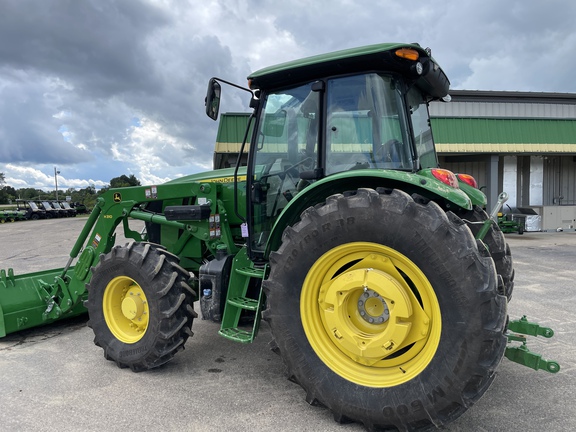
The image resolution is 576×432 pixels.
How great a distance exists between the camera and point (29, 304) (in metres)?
4.52

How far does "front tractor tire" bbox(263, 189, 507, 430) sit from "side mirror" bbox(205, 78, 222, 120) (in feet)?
4.31

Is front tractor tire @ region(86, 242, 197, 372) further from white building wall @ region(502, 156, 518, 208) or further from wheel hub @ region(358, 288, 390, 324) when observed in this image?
white building wall @ region(502, 156, 518, 208)

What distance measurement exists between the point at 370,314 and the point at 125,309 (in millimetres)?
2262

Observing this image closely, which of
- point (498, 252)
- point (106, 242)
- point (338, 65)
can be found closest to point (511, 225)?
point (498, 252)

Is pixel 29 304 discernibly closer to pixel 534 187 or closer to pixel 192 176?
pixel 192 176

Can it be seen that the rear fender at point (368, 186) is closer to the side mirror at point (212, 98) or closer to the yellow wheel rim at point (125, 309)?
the side mirror at point (212, 98)

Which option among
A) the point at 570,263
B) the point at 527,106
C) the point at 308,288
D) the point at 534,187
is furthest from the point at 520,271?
the point at 527,106

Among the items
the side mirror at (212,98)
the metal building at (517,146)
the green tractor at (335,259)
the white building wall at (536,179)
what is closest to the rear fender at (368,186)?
the green tractor at (335,259)

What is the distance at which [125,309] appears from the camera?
378 centimetres

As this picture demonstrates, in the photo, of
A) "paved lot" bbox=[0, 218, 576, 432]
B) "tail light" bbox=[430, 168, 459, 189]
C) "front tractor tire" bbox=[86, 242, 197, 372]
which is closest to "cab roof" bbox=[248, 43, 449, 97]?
"tail light" bbox=[430, 168, 459, 189]

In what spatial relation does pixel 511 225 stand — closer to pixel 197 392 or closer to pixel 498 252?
pixel 498 252

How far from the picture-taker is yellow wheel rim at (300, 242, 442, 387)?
8.36 ft

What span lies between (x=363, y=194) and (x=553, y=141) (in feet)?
53.9

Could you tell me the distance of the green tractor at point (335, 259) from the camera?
241 centimetres
